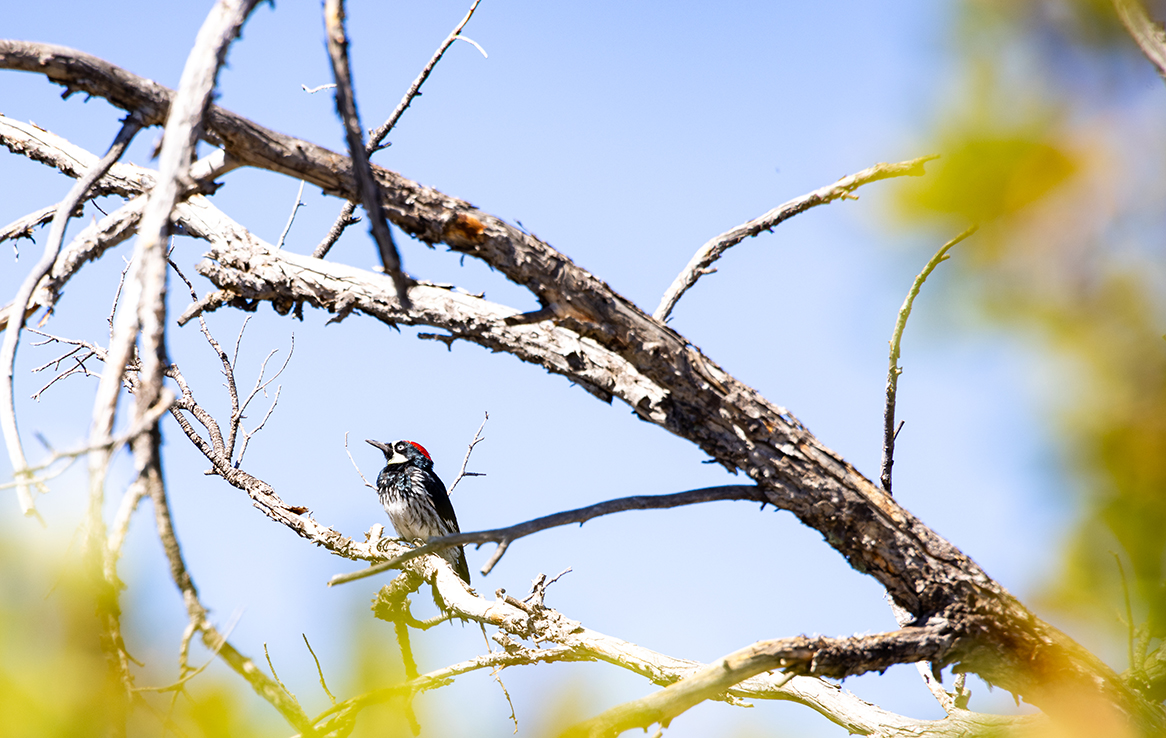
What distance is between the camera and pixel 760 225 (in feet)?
9.21

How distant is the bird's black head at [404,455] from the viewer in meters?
6.38

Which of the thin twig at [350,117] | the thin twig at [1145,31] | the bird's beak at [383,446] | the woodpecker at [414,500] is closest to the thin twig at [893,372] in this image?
the thin twig at [1145,31]

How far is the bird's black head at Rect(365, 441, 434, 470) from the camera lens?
638 cm

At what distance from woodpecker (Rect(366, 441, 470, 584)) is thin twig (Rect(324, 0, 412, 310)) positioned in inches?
170

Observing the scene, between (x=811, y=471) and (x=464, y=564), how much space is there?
3.88 m

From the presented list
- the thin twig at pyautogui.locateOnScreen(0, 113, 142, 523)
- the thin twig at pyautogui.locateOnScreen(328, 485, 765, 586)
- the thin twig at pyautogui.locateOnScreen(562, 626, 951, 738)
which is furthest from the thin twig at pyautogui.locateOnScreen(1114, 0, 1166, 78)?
the thin twig at pyautogui.locateOnScreen(0, 113, 142, 523)

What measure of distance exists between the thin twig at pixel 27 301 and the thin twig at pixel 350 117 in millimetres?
584

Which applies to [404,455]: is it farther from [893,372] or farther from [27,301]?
[27,301]

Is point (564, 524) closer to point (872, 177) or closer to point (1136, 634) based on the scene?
point (872, 177)

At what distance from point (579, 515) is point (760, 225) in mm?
1288

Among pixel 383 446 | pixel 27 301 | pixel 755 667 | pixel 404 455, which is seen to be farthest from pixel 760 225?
pixel 404 455

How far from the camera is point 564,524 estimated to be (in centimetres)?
222

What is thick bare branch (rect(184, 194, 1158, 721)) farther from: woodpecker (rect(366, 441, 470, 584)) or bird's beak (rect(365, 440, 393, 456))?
bird's beak (rect(365, 440, 393, 456))

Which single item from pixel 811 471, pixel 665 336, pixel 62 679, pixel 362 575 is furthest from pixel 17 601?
pixel 811 471
